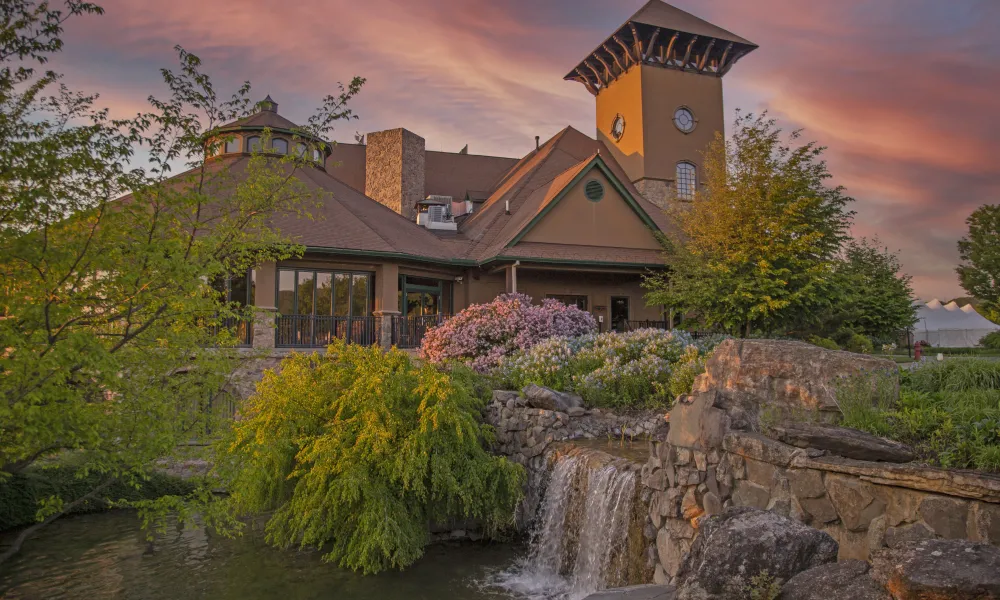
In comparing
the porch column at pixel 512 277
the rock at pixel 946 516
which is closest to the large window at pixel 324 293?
the porch column at pixel 512 277

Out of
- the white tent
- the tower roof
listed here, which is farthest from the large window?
the white tent

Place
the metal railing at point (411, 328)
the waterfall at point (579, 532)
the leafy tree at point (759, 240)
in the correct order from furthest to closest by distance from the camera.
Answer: the metal railing at point (411, 328) → the leafy tree at point (759, 240) → the waterfall at point (579, 532)

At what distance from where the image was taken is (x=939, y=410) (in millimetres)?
6102

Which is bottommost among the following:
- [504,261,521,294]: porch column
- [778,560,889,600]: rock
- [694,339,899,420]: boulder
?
[778,560,889,600]: rock

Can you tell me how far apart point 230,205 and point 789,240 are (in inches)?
573

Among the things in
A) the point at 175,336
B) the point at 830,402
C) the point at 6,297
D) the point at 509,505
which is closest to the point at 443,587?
the point at 509,505

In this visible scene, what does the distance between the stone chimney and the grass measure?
68.1ft

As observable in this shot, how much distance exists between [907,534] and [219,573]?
8.28 metres

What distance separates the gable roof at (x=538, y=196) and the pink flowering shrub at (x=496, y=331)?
269cm

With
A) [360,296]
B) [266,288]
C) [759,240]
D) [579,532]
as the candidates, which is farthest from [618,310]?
[579,532]

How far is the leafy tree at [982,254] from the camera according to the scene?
4519cm

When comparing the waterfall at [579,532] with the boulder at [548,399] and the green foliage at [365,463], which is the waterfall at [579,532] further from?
the boulder at [548,399]

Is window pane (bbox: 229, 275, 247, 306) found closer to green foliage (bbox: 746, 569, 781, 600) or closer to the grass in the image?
the grass

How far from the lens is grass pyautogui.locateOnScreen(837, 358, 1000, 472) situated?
5.26 metres
